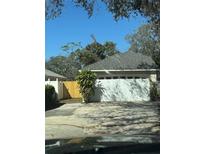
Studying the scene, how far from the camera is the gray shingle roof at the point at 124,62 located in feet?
64.9

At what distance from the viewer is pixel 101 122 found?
1291cm

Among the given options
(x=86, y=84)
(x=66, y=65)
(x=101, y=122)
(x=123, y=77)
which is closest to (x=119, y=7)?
(x=101, y=122)

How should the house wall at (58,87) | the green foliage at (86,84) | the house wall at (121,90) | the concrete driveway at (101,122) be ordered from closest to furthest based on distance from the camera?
1. the concrete driveway at (101,122)
2. the house wall at (121,90)
3. the green foliage at (86,84)
4. the house wall at (58,87)

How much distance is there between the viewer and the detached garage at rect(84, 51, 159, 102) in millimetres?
17666

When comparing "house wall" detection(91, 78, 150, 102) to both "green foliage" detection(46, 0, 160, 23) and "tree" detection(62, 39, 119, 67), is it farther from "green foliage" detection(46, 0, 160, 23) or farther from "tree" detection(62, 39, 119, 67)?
"green foliage" detection(46, 0, 160, 23)

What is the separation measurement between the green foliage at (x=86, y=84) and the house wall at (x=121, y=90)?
29 centimetres

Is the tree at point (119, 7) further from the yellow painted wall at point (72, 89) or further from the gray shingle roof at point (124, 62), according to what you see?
the yellow painted wall at point (72, 89)

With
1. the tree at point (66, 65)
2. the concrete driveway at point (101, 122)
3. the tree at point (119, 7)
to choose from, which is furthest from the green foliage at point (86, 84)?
the tree at point (119, 7)
